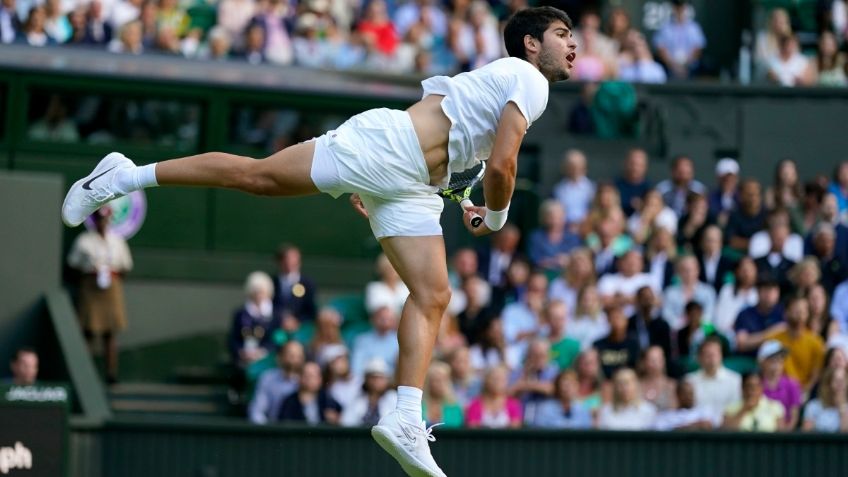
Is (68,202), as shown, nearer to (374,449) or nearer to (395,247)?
(395,247)

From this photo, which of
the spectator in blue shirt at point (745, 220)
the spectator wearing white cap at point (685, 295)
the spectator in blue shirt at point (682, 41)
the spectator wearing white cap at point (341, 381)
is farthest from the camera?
the spectator in blue shirt at point (682, 41)

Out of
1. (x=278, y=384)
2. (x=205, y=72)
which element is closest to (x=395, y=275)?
(x=278, y=384)

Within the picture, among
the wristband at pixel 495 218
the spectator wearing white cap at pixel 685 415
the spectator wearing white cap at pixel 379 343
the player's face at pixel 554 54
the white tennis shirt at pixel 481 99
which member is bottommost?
the spectator wearing white cap at pixel 685 415

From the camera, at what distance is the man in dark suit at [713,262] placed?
14.4 m

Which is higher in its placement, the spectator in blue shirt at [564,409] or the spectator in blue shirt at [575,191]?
the spectator in blue shirt at [575,191]

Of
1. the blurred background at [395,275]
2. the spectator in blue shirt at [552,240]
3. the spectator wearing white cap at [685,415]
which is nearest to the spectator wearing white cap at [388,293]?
the blurred background at [395,275]

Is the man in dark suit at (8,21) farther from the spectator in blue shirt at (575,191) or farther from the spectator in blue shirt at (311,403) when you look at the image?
the spectator in blue shirt at (575,191)

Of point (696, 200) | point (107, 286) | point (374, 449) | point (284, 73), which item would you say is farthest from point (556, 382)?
point (284, 73)

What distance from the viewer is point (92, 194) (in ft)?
26.6

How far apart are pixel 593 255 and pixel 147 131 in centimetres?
483

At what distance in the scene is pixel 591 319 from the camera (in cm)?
1382

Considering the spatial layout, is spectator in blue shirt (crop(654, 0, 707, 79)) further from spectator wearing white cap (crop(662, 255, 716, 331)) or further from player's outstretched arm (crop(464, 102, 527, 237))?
player's outstretched arm (crop(464, 102, 527, 237))

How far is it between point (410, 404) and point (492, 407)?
211 inches

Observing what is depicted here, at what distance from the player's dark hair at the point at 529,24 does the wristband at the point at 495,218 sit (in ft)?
2.43
